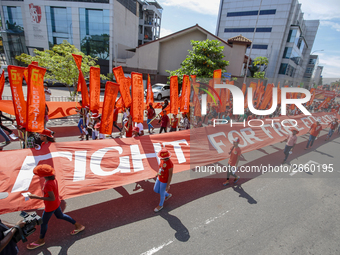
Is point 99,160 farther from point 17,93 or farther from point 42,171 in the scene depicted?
point 17,93

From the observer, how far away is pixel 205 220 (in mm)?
4188

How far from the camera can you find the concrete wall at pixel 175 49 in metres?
25.2

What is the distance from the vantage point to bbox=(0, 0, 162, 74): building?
27125mm

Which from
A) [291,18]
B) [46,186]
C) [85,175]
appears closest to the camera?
[46,186]

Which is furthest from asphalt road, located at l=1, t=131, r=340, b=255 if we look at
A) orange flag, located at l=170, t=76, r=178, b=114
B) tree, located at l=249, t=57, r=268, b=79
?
tree, located at l=249, t=57, r=268, b=79

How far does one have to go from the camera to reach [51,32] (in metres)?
28.3

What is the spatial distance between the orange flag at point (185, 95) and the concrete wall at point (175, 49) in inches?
726

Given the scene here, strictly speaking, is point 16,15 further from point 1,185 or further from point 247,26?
point 247,26

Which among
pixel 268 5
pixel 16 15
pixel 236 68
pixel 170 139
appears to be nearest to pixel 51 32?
pixel 16 15

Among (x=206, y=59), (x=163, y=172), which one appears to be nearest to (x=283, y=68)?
(x=206, y=59)

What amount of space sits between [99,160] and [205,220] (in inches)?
118

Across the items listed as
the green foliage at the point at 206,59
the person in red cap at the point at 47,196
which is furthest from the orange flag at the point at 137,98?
the green foliage at the point at 206,59

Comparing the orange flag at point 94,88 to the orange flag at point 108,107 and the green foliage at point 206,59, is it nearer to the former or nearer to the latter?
the orange flag at point 108,107

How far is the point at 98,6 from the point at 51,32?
29.3ft
